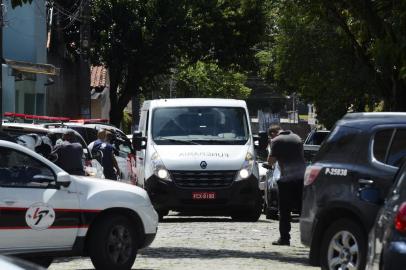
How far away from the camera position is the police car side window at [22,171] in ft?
33.9

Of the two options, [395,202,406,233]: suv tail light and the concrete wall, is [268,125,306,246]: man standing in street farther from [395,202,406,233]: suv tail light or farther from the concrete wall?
the concrete wall

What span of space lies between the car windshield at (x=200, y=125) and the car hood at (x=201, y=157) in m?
0.22

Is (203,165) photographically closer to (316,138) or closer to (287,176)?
(287,176)

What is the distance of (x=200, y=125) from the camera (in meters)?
18.1

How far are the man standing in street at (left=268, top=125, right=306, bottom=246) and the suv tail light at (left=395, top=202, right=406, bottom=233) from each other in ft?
23.5

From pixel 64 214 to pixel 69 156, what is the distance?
6730 mm

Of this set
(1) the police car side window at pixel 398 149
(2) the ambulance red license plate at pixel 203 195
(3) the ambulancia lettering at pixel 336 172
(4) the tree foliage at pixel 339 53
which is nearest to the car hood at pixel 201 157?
(2) the ambulance red license plate at pixel 203 195

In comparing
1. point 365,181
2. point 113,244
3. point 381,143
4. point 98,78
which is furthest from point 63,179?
point 98,78

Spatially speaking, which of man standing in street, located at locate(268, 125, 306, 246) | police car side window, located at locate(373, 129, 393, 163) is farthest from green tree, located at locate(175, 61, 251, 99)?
police car side window, located at locate(373, 129, 393, 163)

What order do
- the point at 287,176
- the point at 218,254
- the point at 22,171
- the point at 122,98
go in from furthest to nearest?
the point at 122,98, the point at 287,176, the point at 218,254, the point at 22,171

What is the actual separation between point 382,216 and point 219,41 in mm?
33010

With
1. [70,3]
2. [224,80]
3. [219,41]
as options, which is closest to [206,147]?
[70,3]

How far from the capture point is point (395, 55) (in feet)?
46.9

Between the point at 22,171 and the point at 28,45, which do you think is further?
the point at 28,45
